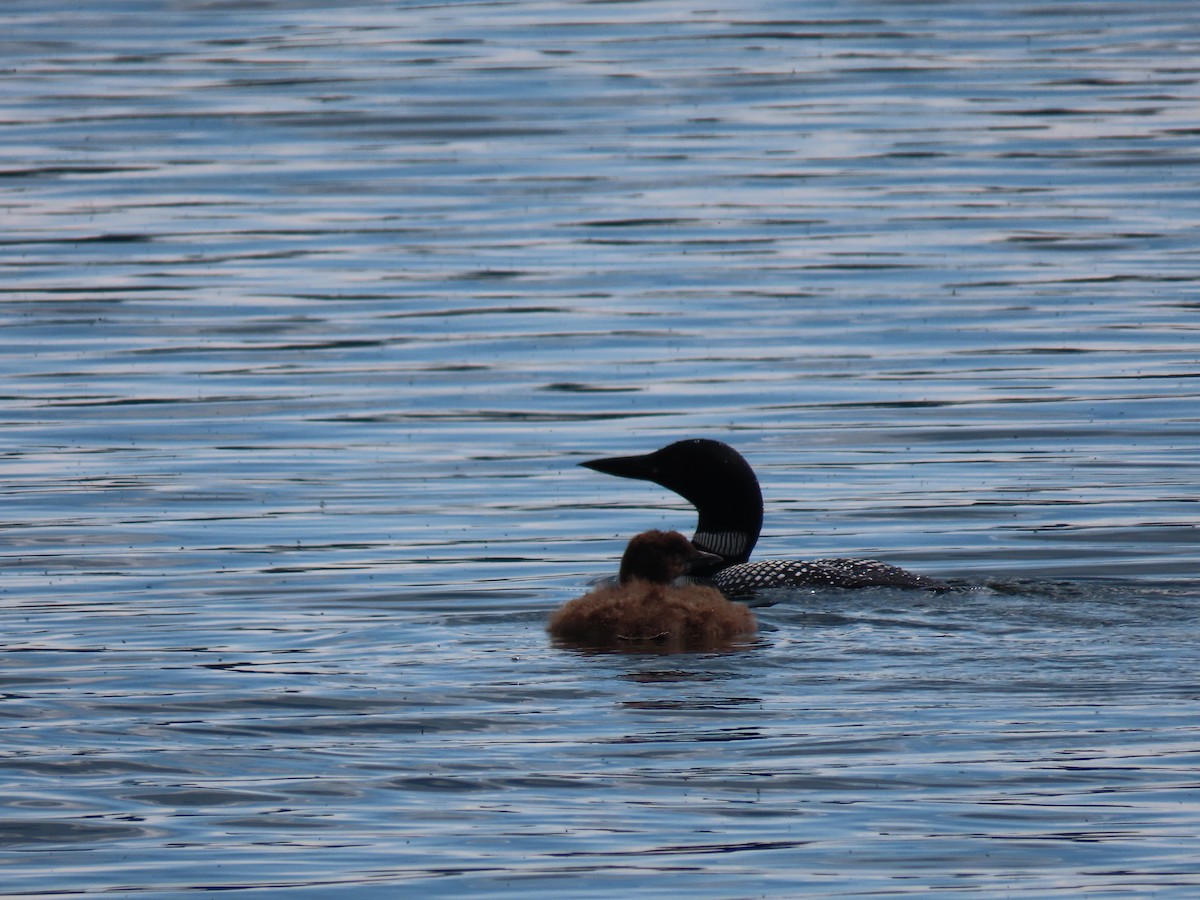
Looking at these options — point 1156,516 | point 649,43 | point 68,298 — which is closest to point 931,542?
point 1156,516

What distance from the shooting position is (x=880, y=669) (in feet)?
23.8

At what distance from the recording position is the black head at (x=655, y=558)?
8.35 m

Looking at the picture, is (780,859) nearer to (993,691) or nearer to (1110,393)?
(993,691)

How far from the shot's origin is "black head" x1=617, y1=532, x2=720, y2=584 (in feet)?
27.4

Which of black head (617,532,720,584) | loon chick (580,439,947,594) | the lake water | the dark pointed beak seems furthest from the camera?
the dark pointed beak

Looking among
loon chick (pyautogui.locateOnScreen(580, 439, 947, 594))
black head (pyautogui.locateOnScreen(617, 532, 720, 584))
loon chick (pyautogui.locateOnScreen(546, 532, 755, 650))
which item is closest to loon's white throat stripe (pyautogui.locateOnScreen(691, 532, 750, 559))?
loon chick (pyautogui.locateOnScreen(580, 439, 947, 594))

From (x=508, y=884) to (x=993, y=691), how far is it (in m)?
1.99

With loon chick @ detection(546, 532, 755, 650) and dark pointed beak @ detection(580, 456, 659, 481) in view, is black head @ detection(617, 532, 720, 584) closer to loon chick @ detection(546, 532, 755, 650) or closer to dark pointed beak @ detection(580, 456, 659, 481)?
loon chick @ detection(546, 532, 755, 650)

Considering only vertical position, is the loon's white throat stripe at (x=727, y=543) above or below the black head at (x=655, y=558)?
below

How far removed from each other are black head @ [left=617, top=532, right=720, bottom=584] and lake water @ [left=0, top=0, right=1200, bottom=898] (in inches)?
16.5

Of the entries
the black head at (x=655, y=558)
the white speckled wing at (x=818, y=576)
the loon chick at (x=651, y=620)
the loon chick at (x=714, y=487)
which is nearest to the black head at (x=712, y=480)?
the loon chick at (x=714, y=487)

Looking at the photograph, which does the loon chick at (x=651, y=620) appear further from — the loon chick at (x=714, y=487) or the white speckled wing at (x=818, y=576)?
the loon chick at (x=714, y=487)

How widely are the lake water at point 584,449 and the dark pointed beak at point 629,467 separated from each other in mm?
340

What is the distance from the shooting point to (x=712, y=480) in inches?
377
